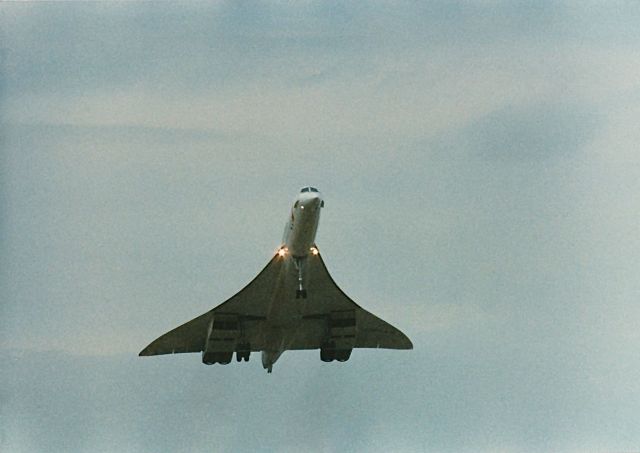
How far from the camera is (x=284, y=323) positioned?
4703 centimetres

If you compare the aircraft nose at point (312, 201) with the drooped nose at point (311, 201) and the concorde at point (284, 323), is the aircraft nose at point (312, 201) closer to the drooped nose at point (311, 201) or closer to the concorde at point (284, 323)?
the drooped nose at point (311, 201)

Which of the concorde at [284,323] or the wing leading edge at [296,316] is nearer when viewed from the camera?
the concorde at [284,323]

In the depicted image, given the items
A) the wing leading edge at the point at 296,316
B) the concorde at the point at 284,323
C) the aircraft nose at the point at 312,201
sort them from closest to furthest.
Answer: the aircraft nose at the point at 312,201 → the concorde at the point at 284,323 → the wing leading edge at the point at 296,316

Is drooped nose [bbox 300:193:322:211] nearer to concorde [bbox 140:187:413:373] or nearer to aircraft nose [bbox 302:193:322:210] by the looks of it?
aircraft nose [bbox 302:193:322:210]

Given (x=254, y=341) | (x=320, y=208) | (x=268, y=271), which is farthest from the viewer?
(x=254, y=341)

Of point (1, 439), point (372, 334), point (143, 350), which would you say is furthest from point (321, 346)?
point (1, 439)

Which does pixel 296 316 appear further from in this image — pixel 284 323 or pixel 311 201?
pixel 311 201

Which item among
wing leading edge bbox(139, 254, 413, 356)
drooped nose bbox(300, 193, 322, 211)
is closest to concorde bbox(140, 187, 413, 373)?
wing leading edge bbox(139, 254, 413, 356)

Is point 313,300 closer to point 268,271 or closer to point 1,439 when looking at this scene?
point 268,271

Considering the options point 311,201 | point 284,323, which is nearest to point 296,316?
point 284,323

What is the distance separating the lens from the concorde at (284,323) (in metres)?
44.3

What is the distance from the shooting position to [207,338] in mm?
46688

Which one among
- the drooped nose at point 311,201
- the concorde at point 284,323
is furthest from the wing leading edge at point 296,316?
the drooped nose at point 311,201

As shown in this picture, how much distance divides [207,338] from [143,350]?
3073 mm
